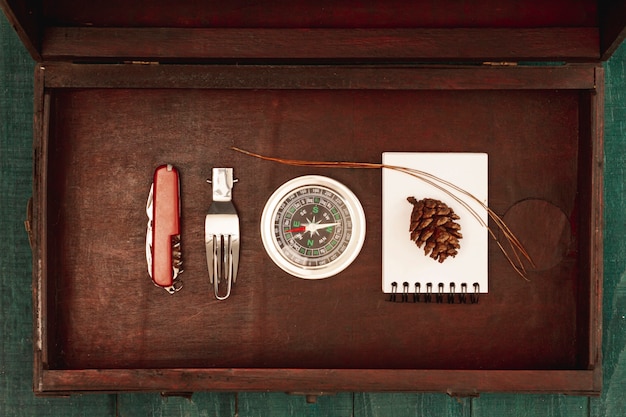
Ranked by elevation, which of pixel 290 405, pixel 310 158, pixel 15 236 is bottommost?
pixel 290 405

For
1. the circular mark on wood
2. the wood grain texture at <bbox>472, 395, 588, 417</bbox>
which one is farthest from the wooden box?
the wood grain texture at <bbox>472, 395, 588, 417</bbox>

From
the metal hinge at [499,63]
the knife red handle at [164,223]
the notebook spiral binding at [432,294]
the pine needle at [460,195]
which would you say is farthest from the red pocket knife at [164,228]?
the metal hinge at [499,63]

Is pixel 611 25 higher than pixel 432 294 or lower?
higher

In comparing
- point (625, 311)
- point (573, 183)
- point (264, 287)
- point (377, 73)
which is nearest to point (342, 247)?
point (264, 287)

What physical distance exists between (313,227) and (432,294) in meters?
0.23

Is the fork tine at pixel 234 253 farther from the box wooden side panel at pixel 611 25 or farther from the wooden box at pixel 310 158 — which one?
the box wooden side panel at pixel 611 25

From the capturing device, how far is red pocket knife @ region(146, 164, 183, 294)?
1021 millimetres

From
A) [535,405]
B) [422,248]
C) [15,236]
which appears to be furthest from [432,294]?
[15,236]

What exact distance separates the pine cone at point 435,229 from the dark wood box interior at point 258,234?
0.07 meters

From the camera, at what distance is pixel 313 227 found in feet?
3.44

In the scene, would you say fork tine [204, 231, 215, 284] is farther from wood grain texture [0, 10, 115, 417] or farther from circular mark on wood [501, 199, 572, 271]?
circular mark on wood [501, 199, 572, 271]

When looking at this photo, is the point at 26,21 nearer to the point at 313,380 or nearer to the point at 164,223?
the point at 164,223

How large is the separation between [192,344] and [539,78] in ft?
2.39

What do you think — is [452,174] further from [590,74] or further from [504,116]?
[590,74]
